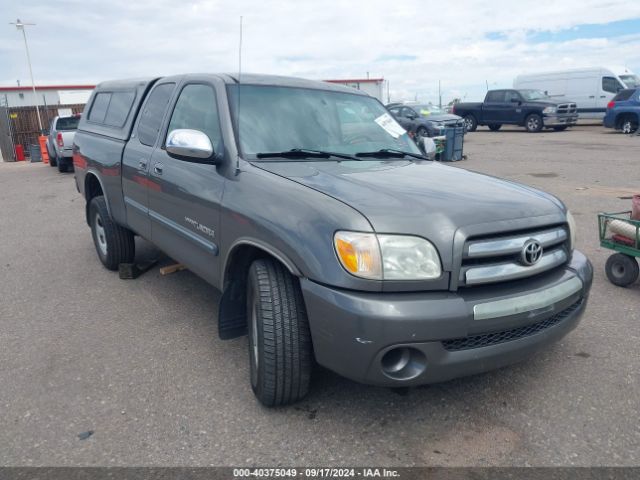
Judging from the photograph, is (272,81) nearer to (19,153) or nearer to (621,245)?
(621,245)

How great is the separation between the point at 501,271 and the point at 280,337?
3.58ft

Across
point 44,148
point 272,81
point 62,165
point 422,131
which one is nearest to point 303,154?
point 272,81

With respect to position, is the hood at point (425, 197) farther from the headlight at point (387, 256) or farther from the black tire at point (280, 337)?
the black tire at point (280, 337)

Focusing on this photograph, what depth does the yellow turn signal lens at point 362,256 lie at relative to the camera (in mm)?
2338

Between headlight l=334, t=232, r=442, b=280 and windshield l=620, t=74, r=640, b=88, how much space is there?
82.8 feet

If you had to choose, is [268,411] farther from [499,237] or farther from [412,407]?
[499,237]

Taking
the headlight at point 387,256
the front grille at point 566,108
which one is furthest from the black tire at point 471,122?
the headlight at point 387,256

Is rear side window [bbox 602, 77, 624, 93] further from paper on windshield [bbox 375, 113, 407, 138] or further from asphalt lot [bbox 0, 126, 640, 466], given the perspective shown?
paper on windshield [bbox 375, 113, 407, 138]

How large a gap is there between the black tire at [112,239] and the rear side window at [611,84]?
23.6 metres

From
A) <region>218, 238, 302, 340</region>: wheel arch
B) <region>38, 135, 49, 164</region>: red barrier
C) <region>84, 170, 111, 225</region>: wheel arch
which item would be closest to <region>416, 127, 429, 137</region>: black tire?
<region>38, 135, 49, 164</region>: red barrier

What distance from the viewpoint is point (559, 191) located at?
30.5ft

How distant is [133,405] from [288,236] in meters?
1.34

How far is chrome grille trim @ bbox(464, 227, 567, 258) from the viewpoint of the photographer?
2.43 metres

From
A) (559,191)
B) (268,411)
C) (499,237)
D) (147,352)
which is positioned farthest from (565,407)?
(559,191)
